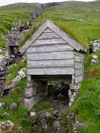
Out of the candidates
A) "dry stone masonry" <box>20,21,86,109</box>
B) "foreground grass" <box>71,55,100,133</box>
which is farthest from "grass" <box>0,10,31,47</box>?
"foreground grass" <box>71,55,100,133</box>

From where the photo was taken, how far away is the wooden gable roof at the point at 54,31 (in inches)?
392

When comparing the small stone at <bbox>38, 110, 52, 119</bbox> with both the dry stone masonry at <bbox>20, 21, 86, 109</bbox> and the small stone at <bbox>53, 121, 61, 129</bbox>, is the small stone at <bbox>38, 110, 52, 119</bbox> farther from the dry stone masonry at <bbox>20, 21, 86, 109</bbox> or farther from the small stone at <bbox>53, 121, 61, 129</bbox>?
the dry stone masonry at <bbox>20, 21, 86, 109</bbox>

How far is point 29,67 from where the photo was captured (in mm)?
10844

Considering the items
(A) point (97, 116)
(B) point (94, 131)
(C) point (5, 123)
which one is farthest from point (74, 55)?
(C) point (5, 123)

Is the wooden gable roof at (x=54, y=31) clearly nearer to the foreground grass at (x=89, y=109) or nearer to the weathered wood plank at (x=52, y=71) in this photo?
the weathered wood plank at (x=52, y=71)

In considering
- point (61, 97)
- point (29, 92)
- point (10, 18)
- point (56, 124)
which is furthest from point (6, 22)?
point (56, 124)

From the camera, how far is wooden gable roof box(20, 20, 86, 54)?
32.7ft

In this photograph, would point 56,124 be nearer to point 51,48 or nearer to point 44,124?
point 44,124

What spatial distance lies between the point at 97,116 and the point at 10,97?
254 inches

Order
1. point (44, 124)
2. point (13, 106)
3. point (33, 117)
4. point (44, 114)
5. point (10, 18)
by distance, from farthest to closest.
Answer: point (10, 18), point (13, 106), point (44, 114), point (33, 117), point (44, 124)

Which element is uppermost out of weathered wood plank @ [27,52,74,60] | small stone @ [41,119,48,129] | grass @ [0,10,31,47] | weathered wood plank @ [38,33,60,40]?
grass @ [0,10,31,47]

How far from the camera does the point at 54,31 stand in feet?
33.6

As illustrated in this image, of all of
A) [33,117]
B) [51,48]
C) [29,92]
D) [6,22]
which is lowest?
[33,117]

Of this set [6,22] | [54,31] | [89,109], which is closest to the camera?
[89,109]
